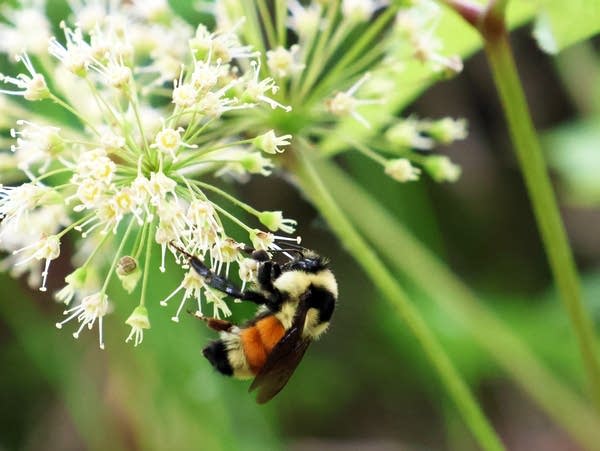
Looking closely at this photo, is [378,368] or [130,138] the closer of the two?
[130,138]

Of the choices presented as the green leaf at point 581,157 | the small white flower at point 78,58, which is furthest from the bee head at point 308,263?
the green leaf at point 581,157

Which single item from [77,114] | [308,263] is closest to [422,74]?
[308,263]

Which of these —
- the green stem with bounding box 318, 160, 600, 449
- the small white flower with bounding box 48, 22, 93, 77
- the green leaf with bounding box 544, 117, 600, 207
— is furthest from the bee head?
the green leaf with bounding box 544, 117, 600, 207

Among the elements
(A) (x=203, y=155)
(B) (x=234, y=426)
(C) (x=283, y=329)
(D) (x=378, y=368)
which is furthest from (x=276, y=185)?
(A) (x=203, y=155)

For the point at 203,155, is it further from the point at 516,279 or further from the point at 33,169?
the point at 516,279

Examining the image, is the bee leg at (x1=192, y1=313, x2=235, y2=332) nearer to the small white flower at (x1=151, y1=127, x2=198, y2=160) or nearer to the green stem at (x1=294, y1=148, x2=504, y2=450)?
the green stem at (x1=294, y1=148, x2=504, y2=450)

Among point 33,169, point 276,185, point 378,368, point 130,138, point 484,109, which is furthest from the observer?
point 484,109

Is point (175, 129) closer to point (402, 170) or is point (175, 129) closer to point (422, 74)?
point (402, 170)
